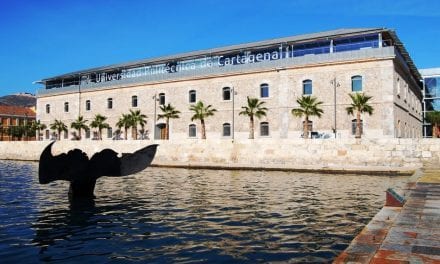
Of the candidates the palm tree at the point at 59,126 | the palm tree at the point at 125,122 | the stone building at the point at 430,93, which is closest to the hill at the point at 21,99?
the palm tree at the point at 59,126

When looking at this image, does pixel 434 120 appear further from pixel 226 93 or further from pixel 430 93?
pixel 226 93

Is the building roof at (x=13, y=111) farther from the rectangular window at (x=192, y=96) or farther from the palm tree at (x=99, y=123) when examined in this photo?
the rectangular window at (x=192, y=96)

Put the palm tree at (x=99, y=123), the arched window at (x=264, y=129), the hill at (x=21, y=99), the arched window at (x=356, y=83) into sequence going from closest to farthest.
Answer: the arched window at (x=356, y=83) < the arched window at (x=264, y=129) < the palm tree at (x=99, y=123) < the hill at (x=21, y=99)

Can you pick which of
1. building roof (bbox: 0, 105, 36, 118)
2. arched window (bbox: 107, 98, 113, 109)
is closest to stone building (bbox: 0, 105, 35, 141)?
building roof (bbox: 0, 105, 36, 118)

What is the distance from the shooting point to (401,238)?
255 inches

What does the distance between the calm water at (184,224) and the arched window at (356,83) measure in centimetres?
1881

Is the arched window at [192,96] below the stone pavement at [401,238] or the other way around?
the other way around

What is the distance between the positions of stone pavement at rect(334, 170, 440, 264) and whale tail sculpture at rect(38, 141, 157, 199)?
6710 mm

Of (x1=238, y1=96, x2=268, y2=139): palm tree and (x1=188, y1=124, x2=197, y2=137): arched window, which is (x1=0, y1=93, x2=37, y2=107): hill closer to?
(x1=188, y1=124, x2=197, y2=137): arched window

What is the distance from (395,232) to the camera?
22.7ft

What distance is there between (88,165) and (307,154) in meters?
18.6

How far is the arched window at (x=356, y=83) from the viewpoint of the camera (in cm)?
3384

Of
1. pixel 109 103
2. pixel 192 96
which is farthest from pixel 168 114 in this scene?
pixel 109 103

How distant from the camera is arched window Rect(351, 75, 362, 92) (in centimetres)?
3384
